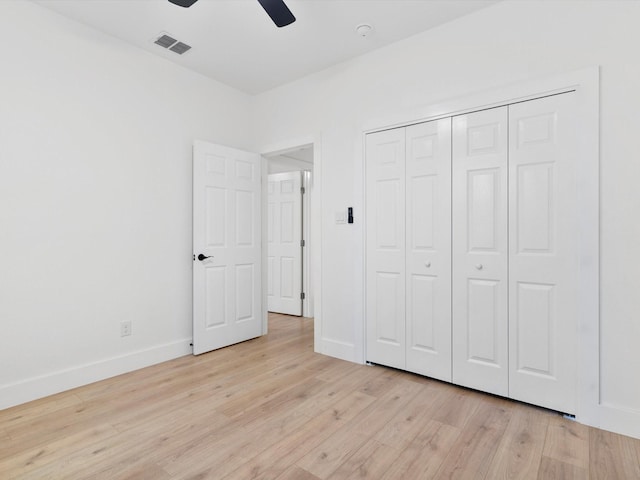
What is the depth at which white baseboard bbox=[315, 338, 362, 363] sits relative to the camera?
3.12 metres

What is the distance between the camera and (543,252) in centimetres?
220

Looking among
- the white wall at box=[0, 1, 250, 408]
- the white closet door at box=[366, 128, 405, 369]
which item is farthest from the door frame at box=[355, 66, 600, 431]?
the white wall at box=[0, 1, 250, 408]

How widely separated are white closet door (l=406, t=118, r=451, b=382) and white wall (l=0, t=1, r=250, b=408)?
2.20 metres

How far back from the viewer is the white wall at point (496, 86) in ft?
6.38

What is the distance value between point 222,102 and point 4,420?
3.27 metres

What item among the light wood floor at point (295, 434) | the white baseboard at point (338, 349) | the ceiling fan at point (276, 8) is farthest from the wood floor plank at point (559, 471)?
the ceiling fan at point (276, 8)

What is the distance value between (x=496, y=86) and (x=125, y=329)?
140 inches

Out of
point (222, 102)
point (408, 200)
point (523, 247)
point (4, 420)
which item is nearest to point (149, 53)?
point (222, 102)

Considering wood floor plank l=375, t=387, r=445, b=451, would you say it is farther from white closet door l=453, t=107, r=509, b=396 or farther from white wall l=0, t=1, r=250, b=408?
white wall l=0, t=1, r=250, b=408

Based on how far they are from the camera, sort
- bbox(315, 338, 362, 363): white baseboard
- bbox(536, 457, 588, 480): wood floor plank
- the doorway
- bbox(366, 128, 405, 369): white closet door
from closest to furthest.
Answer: bbox(536, 457, 588, 480): wood floor plank → bbox(366, 128, 405, 369): white closet door → bbox(315, 338, 362, 363): white baseboard → the doorway

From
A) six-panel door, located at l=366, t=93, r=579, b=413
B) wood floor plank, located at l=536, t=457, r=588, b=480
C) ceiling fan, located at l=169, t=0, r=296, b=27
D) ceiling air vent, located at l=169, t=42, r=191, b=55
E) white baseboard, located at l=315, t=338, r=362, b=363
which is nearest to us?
wood floor plank, located at l=536, t=457, r=588, b=480

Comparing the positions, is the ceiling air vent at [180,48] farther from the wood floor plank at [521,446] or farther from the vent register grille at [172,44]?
the wood floor plank at [521,446]

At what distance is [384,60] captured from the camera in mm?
2943

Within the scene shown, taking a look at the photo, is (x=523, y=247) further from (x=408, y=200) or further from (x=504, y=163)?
(x=408, y=200)
